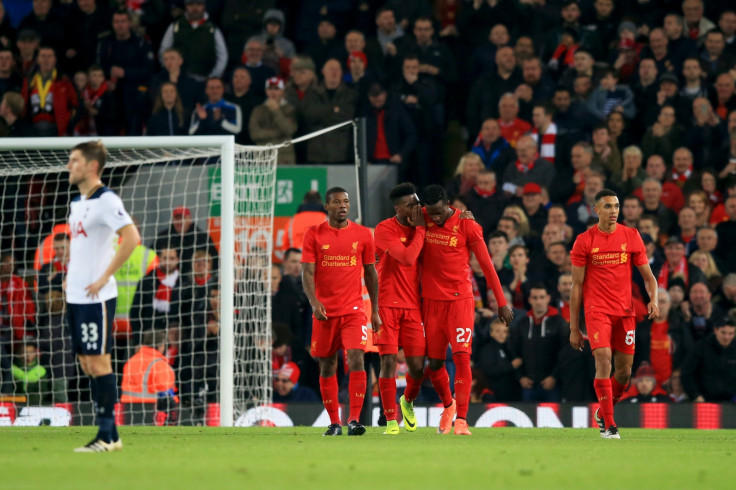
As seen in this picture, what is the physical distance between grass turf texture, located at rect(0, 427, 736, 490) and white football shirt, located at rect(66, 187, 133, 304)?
1.11 m

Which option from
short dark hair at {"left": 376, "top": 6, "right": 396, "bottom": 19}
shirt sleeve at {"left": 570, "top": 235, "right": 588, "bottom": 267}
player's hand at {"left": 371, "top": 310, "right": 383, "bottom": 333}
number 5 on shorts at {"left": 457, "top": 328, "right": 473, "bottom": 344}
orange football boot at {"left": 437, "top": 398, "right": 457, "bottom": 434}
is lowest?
orange football boot at {"left": 437, "top": 398, "right": 457, "bottom": 434}

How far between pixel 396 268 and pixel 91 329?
3.84 metres

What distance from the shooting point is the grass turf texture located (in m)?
6.72

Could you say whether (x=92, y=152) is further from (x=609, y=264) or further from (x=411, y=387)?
(x=609, y=264)

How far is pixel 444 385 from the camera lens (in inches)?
458

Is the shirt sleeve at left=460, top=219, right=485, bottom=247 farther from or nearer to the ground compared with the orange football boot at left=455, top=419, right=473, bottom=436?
farther from the ground

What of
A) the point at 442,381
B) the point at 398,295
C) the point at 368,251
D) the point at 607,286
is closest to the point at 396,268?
the point at 398,295

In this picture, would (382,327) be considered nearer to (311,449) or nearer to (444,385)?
(444,385)

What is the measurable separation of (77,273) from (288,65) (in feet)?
38.7

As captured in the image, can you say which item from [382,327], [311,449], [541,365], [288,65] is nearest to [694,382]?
[541,365]

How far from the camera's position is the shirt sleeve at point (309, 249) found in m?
11.1

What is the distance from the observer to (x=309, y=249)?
11094mm

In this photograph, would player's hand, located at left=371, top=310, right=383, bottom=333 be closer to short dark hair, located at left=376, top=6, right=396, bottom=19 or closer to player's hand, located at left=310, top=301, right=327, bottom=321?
player's hand, located at left=310, top=301, right=327, bottom=321

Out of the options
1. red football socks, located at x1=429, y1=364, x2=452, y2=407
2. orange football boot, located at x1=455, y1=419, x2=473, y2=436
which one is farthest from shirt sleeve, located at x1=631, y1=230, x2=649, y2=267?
orange football boot, located at x1=455, y1=419, x2=473, y2=436
